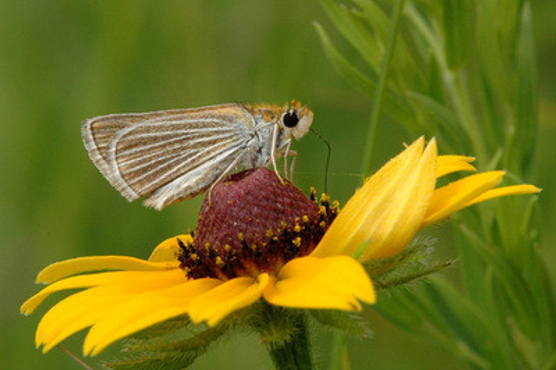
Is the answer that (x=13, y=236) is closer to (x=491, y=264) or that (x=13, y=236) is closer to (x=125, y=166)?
(x=125, y=166)

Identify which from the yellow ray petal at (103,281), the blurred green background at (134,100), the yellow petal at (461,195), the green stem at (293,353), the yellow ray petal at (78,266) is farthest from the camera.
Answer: the blurred green background at (134,100)

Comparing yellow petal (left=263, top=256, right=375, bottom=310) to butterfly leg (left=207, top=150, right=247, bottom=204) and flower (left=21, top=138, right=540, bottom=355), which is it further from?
butterfly leg (left=207, top=150, right=247, bottom=204)

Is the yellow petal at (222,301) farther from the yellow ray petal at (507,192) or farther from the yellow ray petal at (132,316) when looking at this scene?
the yellow ray petal at (507,192)

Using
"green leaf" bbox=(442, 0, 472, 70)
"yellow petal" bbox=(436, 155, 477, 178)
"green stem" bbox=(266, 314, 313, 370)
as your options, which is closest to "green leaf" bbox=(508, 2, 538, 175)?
"green leaf" bbox=(442, 0, 472, 70)

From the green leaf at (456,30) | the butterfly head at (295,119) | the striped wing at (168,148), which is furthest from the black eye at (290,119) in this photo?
the green leaf at (456,30)

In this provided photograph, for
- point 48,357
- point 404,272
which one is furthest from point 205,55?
point 404,272

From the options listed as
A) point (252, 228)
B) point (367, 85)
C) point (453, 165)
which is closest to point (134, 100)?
point (367, 85)
